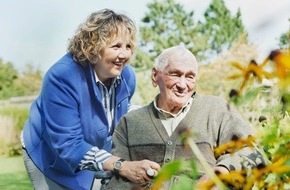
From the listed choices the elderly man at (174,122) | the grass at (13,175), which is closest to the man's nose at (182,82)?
the elderly man at (174,122)

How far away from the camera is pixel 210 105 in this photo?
315 centimetres

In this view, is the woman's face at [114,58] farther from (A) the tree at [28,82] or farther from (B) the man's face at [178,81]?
(A) the tree at [28,82]

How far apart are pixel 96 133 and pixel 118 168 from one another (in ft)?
1.68

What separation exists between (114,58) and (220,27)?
20605mm

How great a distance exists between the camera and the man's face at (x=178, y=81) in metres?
3.08

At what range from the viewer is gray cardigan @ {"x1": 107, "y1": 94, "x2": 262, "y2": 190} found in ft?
Answer: 10.0

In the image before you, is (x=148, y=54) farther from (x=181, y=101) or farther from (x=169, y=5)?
(x=181, y=101)

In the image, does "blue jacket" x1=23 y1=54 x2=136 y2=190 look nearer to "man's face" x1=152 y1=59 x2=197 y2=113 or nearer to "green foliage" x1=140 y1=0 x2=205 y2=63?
"man's face" x1=152 y1=59 x2=197 y2=113

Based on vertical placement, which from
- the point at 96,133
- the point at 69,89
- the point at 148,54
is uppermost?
the point at 69,89

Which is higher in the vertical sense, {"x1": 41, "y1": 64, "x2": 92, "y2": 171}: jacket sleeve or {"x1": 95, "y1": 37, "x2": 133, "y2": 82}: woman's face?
{"x1": 95, "y1": 37, "x2": 133, "y2": 82}: woman's face

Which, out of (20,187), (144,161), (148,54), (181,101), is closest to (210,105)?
(181,101)

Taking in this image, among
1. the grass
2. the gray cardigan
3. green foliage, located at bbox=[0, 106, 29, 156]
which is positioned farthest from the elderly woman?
green foliage, located at bbox=[0, 106, 29, 156]

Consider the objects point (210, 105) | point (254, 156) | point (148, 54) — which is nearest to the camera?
point (254, 156)

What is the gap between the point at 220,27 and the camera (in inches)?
939
